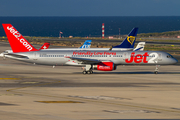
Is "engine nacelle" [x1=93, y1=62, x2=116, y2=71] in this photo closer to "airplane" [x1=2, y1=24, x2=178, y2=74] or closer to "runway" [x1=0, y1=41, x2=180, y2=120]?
"airplane" [x1=2, y1=24, x2=178, y2=74]

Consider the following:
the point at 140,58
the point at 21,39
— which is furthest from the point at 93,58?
the point at 21,39

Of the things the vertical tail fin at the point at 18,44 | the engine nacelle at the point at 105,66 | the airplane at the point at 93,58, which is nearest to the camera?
the engine nacelle at the point at 105,66

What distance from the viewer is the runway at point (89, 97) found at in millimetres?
25938

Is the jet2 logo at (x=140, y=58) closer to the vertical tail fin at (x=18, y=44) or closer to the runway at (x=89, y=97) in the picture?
the runway at (x=89, y=97)

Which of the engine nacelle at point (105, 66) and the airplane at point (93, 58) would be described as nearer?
the engine nacelle at point (105, 66)

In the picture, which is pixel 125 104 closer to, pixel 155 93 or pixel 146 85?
pixel 155 93

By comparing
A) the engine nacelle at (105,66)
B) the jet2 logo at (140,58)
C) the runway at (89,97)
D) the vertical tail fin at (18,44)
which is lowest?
the runway at (89,97)

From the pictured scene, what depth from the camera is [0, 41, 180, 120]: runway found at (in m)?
25.9

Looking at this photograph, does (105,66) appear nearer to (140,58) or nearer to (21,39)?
(140,58)

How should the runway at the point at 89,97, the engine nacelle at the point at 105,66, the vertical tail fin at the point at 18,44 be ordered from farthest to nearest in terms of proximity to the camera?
the vertical tail fin at the point at 18,44 → the engine nacelle at the point at 105,66 → the runway at the point at 89,97

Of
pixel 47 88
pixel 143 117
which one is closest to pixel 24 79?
pixel 47 88

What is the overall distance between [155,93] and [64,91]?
9.68m

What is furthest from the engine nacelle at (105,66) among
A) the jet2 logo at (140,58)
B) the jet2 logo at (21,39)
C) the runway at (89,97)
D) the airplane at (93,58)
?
the jet2 logo at (21,39)

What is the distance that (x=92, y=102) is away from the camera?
31.1 meters
